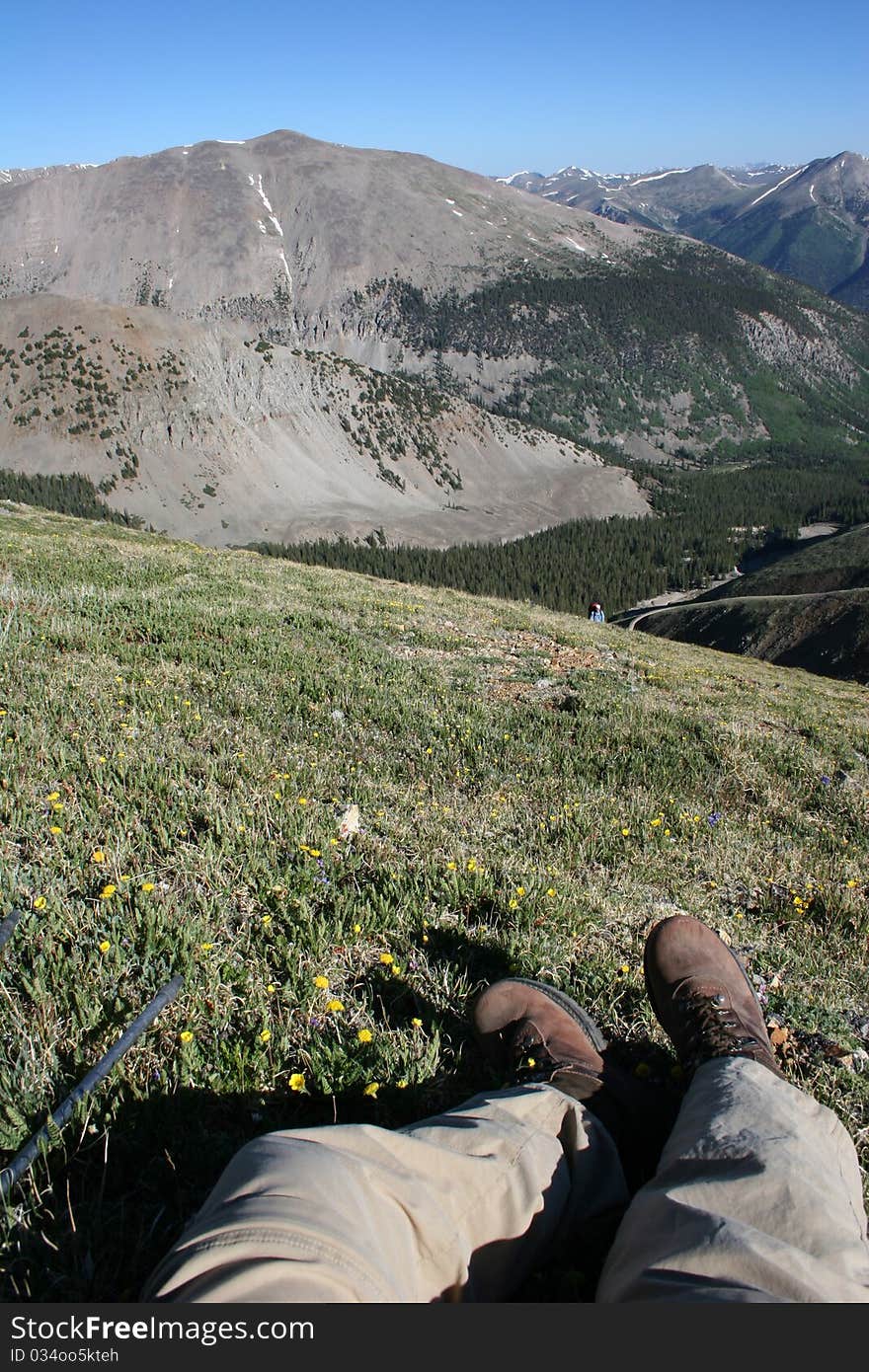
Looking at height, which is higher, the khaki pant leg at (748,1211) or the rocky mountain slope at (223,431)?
the rocky mountain slope at (223,431)

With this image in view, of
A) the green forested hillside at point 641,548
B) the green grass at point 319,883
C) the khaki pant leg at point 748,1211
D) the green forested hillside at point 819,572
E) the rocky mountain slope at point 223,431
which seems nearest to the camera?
the khaki pant leg at point 748,1211

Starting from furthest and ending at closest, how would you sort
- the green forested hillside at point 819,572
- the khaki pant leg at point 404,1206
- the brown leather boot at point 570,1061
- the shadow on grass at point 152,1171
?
the green forested hillside at point 819,572 < the brown leather boot at point 570,1061 < the shadow on grass at point 152,1171 < the khaki pant leg at point 404,1206

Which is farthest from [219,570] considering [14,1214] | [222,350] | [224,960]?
[222,350]

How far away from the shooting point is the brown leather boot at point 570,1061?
292 cm

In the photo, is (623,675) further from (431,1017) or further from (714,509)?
(714,509)

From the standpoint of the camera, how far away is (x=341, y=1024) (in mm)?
3377

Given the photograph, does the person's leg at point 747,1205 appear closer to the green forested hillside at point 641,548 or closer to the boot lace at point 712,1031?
the boot lace at point 712,1031

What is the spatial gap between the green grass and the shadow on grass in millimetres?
11

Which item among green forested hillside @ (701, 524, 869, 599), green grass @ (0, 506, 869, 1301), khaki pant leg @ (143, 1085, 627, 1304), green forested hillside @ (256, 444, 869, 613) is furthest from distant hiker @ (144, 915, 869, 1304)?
green forested hillside @ (256, 444, 869, 613)

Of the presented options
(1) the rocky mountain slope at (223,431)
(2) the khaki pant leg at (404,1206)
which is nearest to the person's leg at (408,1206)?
(2) the khaki pant leg at (404,1206)

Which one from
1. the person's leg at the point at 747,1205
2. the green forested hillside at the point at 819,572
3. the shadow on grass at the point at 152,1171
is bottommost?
the shadow on grass at the point at 152,1171

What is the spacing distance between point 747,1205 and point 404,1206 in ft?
3.29

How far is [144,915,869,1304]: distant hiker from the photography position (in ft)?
5.66

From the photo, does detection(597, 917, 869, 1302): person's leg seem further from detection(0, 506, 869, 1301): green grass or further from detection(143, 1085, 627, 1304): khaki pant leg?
detection(0, 506, 869, 1301): green grass
